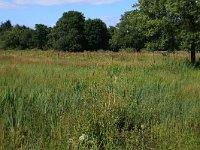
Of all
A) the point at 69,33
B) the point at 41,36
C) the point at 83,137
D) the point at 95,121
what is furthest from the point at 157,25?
the point at 41,36

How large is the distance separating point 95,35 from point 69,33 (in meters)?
5.79

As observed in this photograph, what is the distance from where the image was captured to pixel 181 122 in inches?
291

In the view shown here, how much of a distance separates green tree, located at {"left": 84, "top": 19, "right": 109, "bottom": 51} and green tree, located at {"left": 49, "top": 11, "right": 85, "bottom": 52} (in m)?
1.38

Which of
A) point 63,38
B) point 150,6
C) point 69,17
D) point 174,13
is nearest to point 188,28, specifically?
point 174,13

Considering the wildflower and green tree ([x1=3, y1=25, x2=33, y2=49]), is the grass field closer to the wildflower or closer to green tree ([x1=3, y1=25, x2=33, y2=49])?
the wildflower

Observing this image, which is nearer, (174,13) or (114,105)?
(114,105)

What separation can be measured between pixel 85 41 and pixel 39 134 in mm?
81354

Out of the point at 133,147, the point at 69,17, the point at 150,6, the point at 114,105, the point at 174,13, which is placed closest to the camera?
the point at 133,147

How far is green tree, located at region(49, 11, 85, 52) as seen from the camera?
271 ft

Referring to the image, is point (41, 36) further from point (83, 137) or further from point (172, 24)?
point (83, 137)

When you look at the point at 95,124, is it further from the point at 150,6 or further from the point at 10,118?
the point at 150,6

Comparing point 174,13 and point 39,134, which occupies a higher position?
point 174,13

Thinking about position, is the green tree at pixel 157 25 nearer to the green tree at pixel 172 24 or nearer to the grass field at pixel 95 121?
the green tree at pixel 172 24

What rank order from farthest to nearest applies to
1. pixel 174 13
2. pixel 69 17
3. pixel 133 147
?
pixel 69 17
pixel 174 13
pixel 133 147
